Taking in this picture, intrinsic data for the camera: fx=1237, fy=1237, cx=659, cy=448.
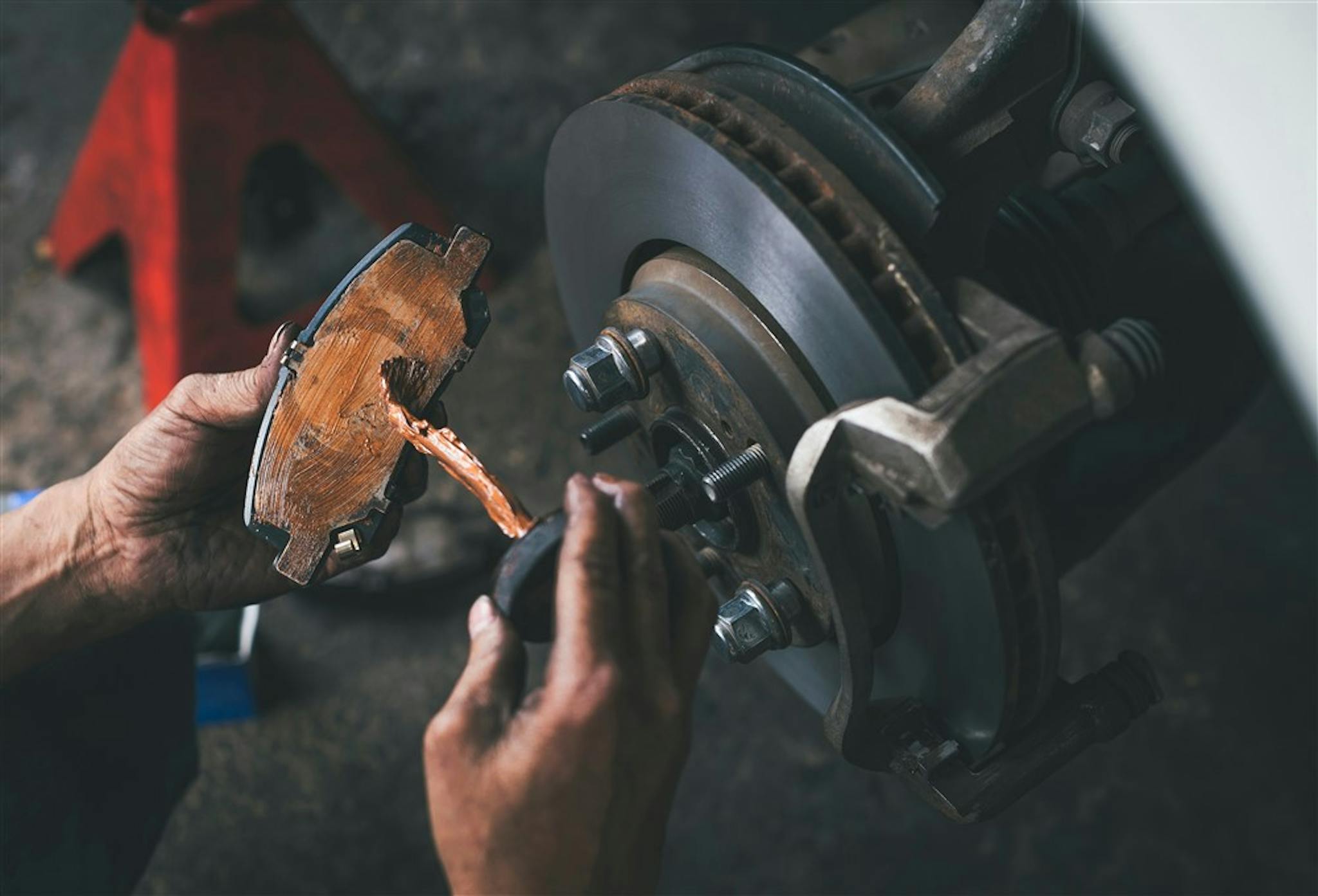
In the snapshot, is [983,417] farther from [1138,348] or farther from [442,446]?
[442,446]

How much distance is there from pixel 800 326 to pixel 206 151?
106 cm

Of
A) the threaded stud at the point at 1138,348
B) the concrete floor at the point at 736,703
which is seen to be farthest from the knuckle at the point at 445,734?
the concrete floor at the point at 736,703

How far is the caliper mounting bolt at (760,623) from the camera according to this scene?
86 cm

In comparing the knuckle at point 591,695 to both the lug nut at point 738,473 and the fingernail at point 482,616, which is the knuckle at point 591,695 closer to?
the fingernail at point 482,616

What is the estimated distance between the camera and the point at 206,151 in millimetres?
1536

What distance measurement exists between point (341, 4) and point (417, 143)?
346 millimetres

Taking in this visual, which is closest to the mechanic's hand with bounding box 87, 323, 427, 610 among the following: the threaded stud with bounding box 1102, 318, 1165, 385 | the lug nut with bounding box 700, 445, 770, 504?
the lug nut with bounding box 700, 445, 770, 504

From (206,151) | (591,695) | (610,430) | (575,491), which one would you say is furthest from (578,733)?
(206,151)

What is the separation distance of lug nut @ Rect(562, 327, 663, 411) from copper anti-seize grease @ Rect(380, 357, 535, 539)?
92mm

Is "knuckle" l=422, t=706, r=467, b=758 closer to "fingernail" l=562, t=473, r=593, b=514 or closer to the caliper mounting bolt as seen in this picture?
"fingernail" l=562, t=473, r=593, b=514

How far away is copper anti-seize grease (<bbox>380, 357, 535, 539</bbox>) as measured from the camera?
0.78 m

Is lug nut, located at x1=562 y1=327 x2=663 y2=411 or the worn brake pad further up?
the worn brake pad

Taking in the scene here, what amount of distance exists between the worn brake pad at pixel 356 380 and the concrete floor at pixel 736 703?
654 mm

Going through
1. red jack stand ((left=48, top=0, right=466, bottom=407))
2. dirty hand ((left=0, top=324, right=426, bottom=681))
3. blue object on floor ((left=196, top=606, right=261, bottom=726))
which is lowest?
blue object on floor ((left=196, top=606, right=261, bottom=726))
